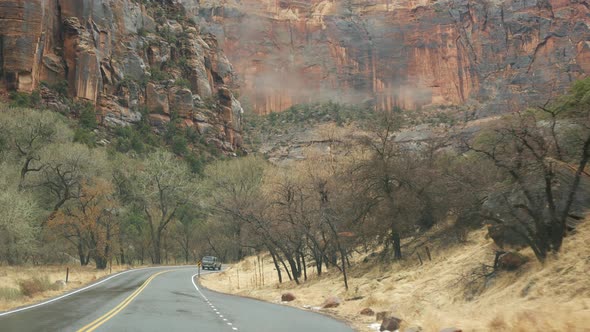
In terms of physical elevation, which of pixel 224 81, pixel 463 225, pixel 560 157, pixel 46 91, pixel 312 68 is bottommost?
pixel 463 225

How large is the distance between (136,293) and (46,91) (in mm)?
65985

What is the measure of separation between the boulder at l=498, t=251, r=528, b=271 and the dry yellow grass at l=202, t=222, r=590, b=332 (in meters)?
0.25

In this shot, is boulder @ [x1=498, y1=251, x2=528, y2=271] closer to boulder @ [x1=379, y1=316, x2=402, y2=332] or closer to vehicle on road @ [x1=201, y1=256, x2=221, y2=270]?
boulder @ [x1=379, y1=316, x2=402, y2=332]

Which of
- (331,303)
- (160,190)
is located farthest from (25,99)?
(331,303)

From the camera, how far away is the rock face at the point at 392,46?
5251 inches

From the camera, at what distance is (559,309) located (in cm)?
949

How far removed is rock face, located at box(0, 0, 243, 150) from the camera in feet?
265

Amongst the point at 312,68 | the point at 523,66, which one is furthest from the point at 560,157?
the point at 312,68

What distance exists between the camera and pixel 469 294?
55.9ft

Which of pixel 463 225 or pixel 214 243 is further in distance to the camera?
pixel 214 243

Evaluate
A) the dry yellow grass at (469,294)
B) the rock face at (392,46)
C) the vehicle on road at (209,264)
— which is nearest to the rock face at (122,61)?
the vehicle on road at (209,264)

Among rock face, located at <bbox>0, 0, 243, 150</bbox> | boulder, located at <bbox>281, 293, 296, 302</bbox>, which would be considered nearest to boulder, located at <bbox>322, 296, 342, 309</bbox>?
boulder, located at <bbox>281, 293, 296, 302</bbox>

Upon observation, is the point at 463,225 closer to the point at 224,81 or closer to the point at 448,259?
the point at 448,259

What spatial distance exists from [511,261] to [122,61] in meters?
92.4
